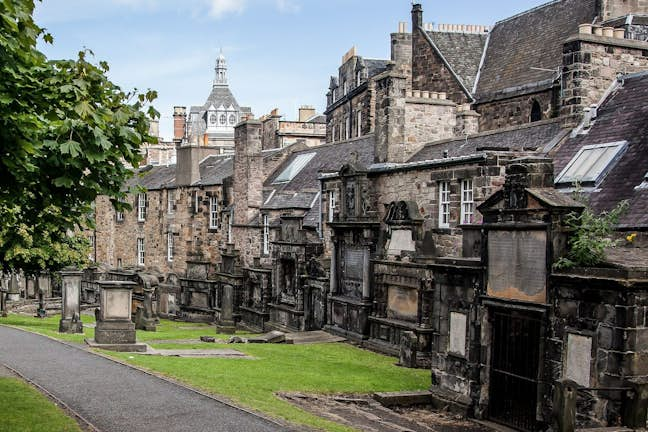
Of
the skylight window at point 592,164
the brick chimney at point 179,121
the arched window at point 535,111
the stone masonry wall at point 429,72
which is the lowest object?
the skylight window at point 592,164

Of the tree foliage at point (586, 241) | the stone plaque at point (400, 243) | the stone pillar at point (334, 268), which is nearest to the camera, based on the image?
the tree foliage at point (586, 241)

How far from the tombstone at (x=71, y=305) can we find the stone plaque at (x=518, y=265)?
1796 centimetres

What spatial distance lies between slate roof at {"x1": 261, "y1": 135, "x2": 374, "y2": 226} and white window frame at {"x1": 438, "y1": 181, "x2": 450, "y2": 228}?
8.46 meters

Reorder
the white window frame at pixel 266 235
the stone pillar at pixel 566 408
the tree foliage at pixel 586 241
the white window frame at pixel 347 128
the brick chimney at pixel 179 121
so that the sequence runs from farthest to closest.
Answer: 1. the brick chimney at pixel 179 121
2. the white window frame at pixel 347 128
3. the white window frame at pixel 266 235
4. the tree foliage at pixel 586 241
5. the stone pillar at pixel 566 408

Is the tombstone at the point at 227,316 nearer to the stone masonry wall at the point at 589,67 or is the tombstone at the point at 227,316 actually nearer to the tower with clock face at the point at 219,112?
the stone masonry wall at the point at 589,67

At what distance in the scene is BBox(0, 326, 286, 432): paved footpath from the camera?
1275 centimetres

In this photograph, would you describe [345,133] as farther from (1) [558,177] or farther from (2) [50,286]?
(1) [558,177]

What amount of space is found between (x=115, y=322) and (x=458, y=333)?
427 inches

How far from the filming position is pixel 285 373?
60.8 ft

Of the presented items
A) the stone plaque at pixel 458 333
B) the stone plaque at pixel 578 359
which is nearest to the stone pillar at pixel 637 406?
the stone plaque at pixel 578 359

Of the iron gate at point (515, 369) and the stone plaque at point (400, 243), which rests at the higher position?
the stone plaque at point (400, 243)

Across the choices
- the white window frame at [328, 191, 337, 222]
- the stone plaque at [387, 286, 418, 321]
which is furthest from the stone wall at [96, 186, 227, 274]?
the stone plaque at [387, 286, 418, 321]

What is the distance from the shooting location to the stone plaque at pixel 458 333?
16047 mm

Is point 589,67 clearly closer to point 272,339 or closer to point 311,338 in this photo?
point 311,338
